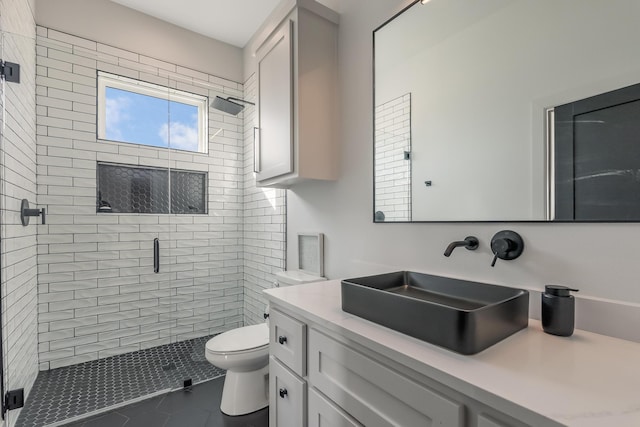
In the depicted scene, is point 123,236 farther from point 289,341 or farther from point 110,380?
point 289,341

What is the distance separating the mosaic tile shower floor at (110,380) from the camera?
184 centimetres

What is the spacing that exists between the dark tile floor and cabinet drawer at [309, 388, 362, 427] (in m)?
0.93

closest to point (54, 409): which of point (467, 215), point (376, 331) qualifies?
point (376, 331)

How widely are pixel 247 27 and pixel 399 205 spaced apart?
2.40 meters

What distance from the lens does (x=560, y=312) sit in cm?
85

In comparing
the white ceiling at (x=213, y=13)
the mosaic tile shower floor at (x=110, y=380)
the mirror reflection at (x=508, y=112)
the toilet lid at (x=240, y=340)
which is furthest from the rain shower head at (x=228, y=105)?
the mosaic tile shower floor at (x=110, y=380)

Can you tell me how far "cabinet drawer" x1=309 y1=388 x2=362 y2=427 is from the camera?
92 centimetres

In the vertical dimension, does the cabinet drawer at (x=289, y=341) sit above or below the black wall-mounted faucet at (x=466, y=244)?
below

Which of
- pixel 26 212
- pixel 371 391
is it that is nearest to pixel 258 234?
pixel 26 212

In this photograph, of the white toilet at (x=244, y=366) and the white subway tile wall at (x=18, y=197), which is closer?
the white subway tile wall at (x=18, y=197)

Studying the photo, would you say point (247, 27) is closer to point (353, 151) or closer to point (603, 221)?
point (353, 151)

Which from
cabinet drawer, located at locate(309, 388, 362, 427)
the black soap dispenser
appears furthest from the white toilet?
the black soap dispenser

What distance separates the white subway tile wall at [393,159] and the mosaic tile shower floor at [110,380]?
1930 millimetres

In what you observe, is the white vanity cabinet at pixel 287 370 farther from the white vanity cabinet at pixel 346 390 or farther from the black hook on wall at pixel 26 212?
the black hook on wall at pixel 26 212
